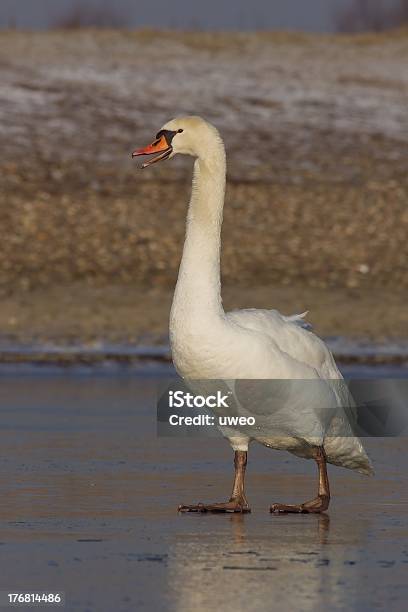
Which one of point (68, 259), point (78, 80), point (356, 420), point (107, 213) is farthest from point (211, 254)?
point (78, 80)

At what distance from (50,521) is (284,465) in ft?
9.76

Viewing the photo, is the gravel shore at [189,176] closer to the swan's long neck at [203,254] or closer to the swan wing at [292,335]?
the swan's long neck at [203,254]

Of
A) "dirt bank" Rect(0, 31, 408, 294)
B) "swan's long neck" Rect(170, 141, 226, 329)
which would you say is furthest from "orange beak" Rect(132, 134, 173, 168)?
"dirt bank" Rect(0, 31, 408, 294)

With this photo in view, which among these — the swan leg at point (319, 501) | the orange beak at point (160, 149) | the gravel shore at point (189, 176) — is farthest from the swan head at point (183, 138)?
the gravel shore at point (189, 176)

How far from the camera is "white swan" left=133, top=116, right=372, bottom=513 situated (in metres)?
8.91

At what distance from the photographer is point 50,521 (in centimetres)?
866

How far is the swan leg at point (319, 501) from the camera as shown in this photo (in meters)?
9.20

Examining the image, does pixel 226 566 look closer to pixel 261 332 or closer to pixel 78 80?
pixel 261 332

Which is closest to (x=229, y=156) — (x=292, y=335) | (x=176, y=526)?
(x=292, y=335)

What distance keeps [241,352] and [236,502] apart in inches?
35.4

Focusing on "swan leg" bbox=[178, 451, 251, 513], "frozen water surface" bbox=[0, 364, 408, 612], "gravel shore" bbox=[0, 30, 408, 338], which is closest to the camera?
"frozen water surface" bbox=[0, 364, 408, 612]

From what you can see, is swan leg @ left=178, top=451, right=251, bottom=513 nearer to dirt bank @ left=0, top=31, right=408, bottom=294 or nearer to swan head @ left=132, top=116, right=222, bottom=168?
swan head @ left=132, top=116, right=222, bottom=168

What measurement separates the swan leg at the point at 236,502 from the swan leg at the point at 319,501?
19 centimetres
